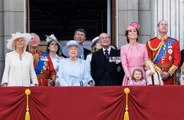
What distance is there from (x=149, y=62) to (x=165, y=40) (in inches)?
40.2

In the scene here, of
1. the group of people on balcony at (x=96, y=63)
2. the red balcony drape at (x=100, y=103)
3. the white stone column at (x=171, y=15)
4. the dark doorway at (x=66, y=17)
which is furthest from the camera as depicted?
the dark doorway at (x=66, y=17)

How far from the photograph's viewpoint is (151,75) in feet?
38.5

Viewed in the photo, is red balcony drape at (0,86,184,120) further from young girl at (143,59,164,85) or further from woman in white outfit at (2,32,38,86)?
woman in white outfit at (2,32,38,86)

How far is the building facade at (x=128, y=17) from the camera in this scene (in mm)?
13820

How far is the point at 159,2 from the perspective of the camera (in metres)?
14.0

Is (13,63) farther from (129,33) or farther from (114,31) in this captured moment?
(114,31)

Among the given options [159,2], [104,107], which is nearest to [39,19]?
[159,2]

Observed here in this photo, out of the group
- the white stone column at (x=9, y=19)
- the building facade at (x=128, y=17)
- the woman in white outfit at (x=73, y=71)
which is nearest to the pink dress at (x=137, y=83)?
the woman in white outfit at (x=73, y=71)

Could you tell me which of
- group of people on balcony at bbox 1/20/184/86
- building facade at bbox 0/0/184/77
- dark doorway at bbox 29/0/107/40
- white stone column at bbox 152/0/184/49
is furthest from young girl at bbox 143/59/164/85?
dark doorway at bbox 29/0/107/40

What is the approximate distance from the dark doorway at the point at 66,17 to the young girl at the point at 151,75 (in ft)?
11.2

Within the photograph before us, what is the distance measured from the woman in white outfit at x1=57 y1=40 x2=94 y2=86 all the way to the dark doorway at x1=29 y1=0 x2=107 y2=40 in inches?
127

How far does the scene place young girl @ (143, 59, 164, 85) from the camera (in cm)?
1173

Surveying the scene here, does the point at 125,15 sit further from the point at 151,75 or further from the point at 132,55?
the point at 151,75

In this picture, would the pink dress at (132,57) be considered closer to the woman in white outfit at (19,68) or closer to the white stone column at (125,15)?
the woman in white outfit at (19,68)
